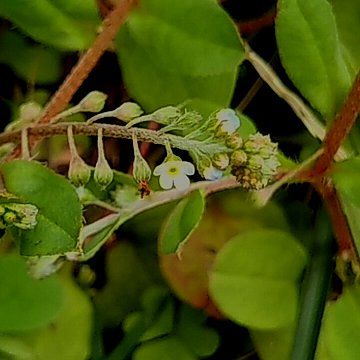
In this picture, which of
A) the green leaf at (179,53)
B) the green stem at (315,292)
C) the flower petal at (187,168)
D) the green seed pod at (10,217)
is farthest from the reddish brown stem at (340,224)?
the green seed pod at (10,217)

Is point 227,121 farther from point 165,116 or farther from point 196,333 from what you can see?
point 196,333

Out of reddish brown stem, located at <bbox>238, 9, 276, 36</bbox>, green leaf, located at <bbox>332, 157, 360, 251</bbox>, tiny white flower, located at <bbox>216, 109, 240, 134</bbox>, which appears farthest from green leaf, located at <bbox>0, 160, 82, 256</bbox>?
reddish brown stem, located at <bbox>238, 9, 276, 36</bbox>

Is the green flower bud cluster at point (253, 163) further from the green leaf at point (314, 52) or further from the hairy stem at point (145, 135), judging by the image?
the green leaf at point (314, 52)

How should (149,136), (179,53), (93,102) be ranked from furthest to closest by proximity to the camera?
(179,53) < (93,102) < (149,136)

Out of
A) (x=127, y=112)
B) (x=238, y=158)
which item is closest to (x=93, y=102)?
(x=127, y=112)

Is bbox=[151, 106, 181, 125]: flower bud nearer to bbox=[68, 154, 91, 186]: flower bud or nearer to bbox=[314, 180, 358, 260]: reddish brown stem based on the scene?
bbox=[68, 154, 91, 186]: flower bud

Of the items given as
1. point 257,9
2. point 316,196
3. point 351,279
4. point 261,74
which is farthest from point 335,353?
point 257,9
